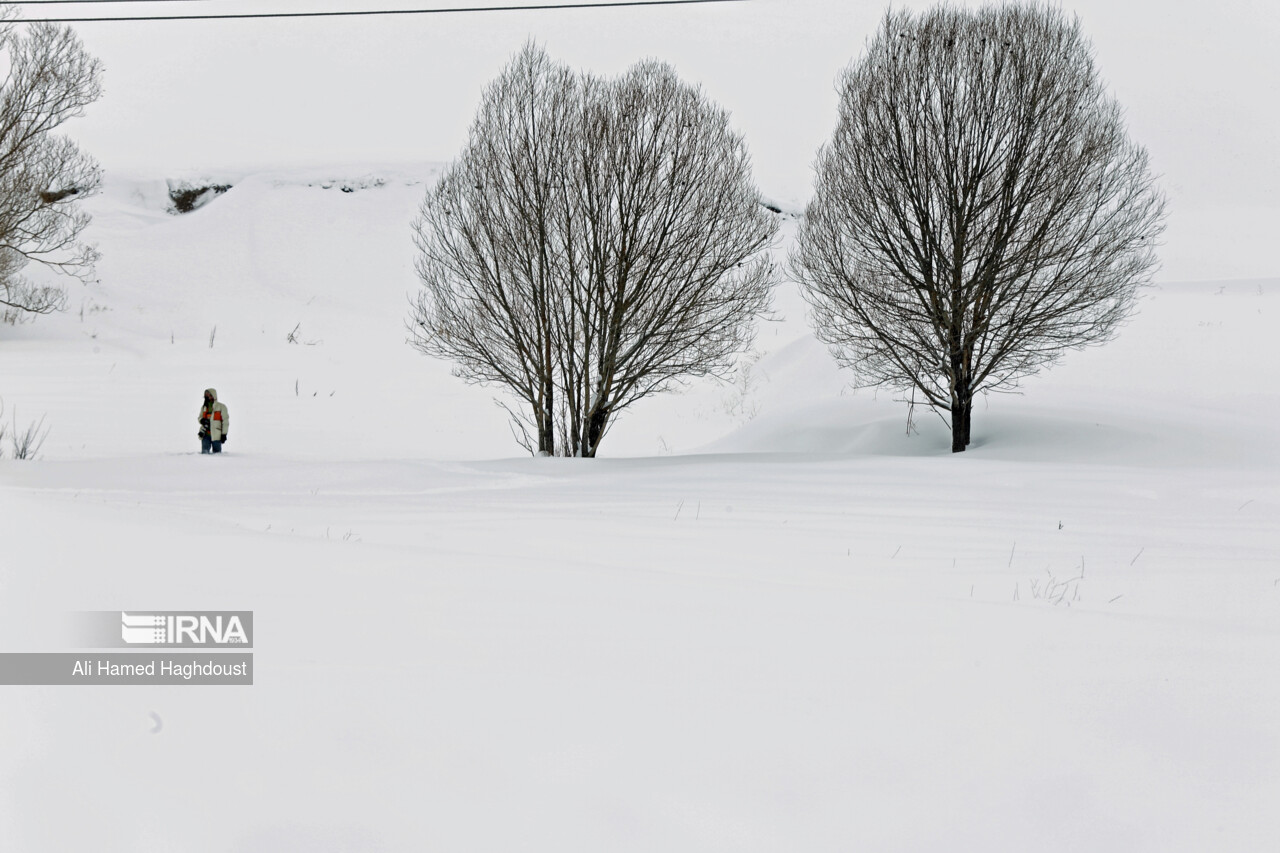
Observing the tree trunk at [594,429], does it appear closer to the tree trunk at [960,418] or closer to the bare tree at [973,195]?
the bare tree at [973,195]

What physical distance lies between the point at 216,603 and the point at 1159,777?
3529 mm

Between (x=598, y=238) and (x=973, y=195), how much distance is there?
513 centimetres

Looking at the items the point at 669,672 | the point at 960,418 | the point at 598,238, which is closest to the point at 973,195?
the point at 960,418

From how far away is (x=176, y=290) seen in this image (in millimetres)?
33438

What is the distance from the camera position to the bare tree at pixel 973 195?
1231cm

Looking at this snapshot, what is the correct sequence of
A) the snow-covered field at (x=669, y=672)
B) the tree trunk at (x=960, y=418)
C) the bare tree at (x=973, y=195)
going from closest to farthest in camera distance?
1. the snow-covered field at (x=669, y=672)
2. the bare tree at (x=973, y=195)
3. the tree trunk at (x=960, y=418)

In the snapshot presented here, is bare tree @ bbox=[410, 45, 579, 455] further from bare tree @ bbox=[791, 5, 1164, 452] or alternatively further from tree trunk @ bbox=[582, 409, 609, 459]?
bare tree @ bbox=[791, 5, 1164, 452]

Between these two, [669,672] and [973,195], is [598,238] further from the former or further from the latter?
[669,672]

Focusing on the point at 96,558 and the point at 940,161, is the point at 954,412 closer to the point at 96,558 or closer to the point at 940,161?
the point at 940,161

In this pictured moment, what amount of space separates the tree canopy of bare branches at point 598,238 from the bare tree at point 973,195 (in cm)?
158

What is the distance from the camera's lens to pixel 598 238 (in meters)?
13.2

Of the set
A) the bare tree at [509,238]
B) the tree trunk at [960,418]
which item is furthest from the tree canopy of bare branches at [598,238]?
the tree trunk at [960,418]

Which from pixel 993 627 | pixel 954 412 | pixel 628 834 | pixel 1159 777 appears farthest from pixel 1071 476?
pixel 628 834

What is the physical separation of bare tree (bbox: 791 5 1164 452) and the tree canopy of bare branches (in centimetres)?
158
